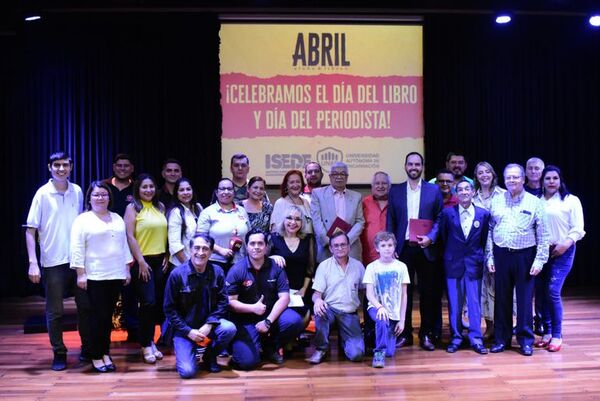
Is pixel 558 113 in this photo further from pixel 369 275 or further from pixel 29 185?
pixel 29 185

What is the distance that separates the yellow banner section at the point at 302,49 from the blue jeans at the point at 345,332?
11.9ft

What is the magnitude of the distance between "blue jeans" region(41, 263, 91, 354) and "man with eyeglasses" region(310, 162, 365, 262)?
1785mm

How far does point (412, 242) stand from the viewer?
4.57 meters

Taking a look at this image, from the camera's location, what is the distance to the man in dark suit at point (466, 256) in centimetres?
445

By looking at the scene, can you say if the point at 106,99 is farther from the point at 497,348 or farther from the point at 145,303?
the point at 497,348

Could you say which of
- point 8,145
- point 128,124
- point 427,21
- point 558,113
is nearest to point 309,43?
point 427,21

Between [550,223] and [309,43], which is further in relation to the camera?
[309,43]

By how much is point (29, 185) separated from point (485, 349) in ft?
18.6

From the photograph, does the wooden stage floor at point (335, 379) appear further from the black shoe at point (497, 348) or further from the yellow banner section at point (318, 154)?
the yellow banner section at point (318, 154)

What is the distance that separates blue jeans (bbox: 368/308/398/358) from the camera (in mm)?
4184

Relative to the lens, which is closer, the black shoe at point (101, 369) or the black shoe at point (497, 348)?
the black shoe at point (101, 369)

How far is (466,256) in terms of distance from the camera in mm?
4461

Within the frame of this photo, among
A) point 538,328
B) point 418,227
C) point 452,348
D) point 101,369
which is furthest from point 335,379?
point 538,328

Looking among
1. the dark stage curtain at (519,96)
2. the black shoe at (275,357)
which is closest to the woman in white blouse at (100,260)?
the black shoe at (275,357)
